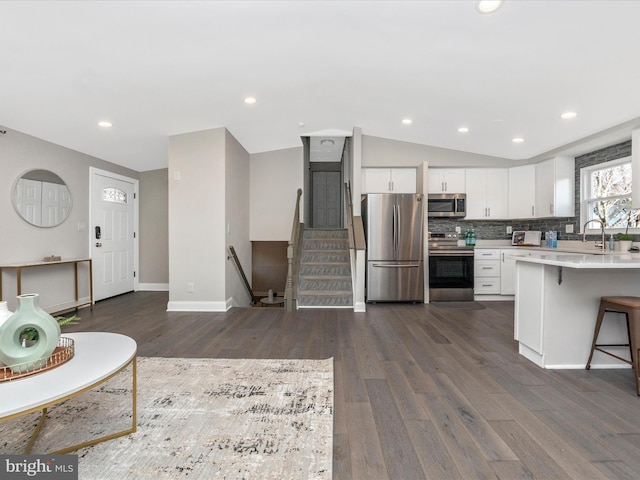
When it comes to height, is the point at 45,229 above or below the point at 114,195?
below

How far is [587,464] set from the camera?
147 centimetres

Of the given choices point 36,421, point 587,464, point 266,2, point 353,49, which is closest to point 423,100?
point 353,49

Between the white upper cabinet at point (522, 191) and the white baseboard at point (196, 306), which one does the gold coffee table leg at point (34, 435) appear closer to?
the white baseboard at point (196, 306)

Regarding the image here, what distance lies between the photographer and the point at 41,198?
4.13 m

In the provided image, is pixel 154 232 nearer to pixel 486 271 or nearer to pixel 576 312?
pixel 486 271

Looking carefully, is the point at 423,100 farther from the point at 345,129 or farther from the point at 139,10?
the point at 139,10

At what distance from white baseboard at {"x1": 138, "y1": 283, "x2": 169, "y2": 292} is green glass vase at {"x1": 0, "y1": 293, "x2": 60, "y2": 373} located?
4.94m

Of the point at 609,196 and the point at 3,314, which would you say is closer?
the point at 3,314

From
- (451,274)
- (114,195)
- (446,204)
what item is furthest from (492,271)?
(114,195)

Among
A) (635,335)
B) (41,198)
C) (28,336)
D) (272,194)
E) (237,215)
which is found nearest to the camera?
(28,336)

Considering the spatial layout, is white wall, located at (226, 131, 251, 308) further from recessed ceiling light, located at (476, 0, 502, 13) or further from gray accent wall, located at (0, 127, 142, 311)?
recessed ceiling light, located at (476, 0, 502, 13)

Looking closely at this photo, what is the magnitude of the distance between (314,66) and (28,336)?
2.90m

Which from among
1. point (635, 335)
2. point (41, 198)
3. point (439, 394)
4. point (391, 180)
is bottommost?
point (439, 394)

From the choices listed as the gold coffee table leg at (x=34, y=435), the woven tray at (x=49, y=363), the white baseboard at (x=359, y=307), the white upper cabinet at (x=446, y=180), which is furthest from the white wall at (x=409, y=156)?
the gold coffee table leg at (x=34, y=435)
